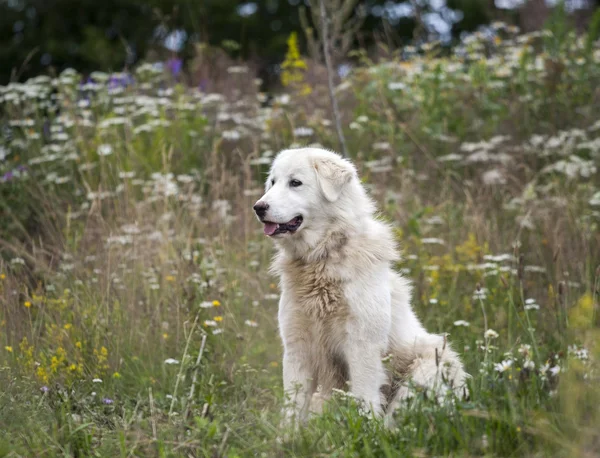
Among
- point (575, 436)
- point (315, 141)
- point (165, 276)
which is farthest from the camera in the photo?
point (315, 141)

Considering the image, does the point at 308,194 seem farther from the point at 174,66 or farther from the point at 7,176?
the point at 174,66

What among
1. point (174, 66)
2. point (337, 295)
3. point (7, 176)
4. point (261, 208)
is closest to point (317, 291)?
point (337, 295)

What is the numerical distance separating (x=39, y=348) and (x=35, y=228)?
2194 millimetres

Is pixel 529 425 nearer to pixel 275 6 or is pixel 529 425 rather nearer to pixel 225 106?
pixel 225 106

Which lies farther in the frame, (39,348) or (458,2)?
(458,2)

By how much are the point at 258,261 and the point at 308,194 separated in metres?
2.15

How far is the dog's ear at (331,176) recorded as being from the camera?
399 centimetres

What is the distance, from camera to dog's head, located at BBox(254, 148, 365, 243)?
13.1 feet

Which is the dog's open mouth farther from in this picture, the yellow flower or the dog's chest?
the yellow flower

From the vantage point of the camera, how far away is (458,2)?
2012 cm

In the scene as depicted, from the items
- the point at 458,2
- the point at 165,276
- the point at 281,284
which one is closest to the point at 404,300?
the point at 281,284

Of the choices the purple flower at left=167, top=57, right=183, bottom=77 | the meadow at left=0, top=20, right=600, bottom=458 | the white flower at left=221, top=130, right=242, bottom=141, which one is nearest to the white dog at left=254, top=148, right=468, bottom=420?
the meadow at left=0, top=20, right=600, bottom=458

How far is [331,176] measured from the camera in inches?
158

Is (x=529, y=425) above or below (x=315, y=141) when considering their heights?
below
